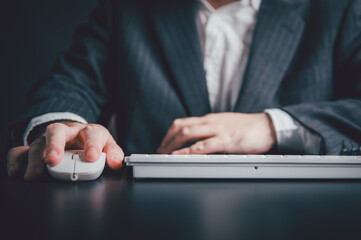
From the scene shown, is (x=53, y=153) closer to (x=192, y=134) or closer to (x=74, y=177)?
(x=74, y=177)

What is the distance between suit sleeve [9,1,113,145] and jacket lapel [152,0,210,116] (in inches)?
6.7

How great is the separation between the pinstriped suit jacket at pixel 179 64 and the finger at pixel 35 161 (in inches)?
10.8

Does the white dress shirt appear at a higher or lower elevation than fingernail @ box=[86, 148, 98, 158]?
higher

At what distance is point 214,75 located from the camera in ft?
2.50

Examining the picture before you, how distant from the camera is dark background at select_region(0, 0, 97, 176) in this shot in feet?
3.79

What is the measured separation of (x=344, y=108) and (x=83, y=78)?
2.02ft

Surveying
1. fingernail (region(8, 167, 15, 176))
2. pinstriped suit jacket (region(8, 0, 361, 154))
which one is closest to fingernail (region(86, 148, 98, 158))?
fingernail (region(8, 167, 15, 176))

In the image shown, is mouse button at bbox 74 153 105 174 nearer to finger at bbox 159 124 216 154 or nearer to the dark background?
finger at bbox 159 124 216 154

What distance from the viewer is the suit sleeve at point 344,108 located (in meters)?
0.46

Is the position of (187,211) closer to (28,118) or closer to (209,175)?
(209,175)

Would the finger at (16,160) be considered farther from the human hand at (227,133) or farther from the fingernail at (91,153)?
the human hand at (227,133)

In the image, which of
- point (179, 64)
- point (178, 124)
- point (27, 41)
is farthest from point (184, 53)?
point (27, 41)

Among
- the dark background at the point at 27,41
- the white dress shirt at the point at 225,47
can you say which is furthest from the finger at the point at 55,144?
the dark background at the point at 27,41

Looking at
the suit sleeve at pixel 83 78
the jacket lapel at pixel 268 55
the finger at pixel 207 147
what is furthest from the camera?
the jacket lapel at pixel 268 55
